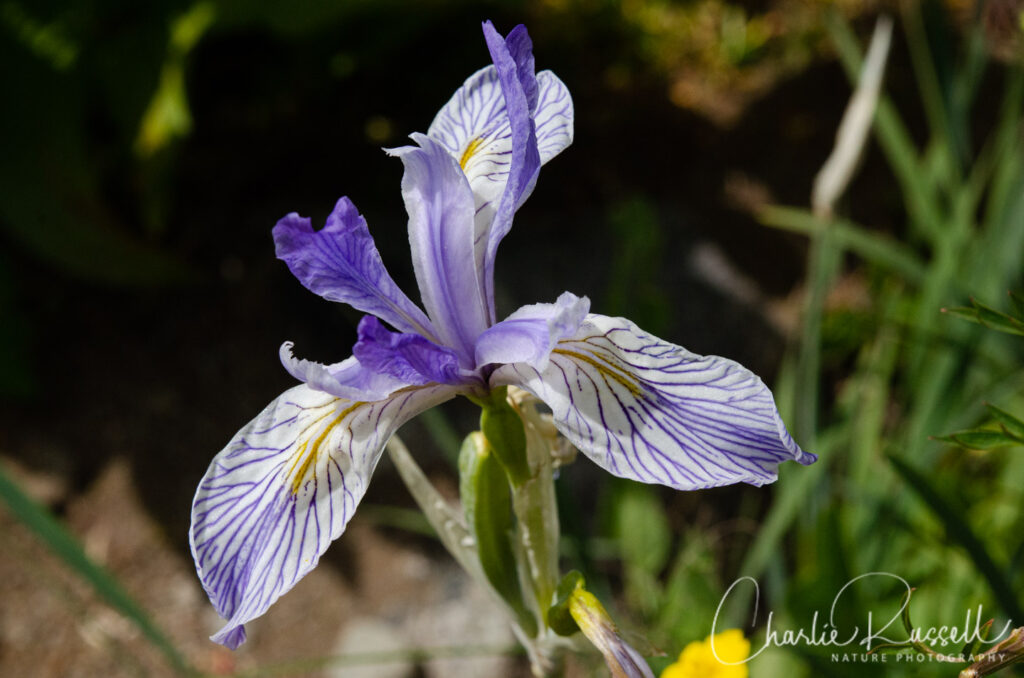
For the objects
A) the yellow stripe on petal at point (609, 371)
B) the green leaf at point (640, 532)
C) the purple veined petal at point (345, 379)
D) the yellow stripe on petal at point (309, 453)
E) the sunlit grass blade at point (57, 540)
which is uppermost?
the purple veined petal at point (345, 379)

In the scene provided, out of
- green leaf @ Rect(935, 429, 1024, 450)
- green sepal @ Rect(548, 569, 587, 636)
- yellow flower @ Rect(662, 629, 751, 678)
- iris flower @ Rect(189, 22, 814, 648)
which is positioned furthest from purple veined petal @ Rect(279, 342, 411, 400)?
green leaf @ Rect(935, 429, 1024, 450)

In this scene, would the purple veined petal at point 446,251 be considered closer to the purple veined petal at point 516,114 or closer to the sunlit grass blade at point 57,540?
the purple veined petal at point 516,114

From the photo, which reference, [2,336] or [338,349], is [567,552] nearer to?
[338,349]

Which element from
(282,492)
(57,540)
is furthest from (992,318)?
(57,540)

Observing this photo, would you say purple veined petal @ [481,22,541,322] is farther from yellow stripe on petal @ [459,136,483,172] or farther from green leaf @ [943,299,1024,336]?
green leaf @ [943,299,1024,336]

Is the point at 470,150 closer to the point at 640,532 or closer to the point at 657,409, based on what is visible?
the point at 657,409

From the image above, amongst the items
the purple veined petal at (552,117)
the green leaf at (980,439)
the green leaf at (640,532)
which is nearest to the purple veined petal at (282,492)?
the purple veined petal at (552,117)

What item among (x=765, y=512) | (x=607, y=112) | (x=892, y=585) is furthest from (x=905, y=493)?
(x=607, y=112)
